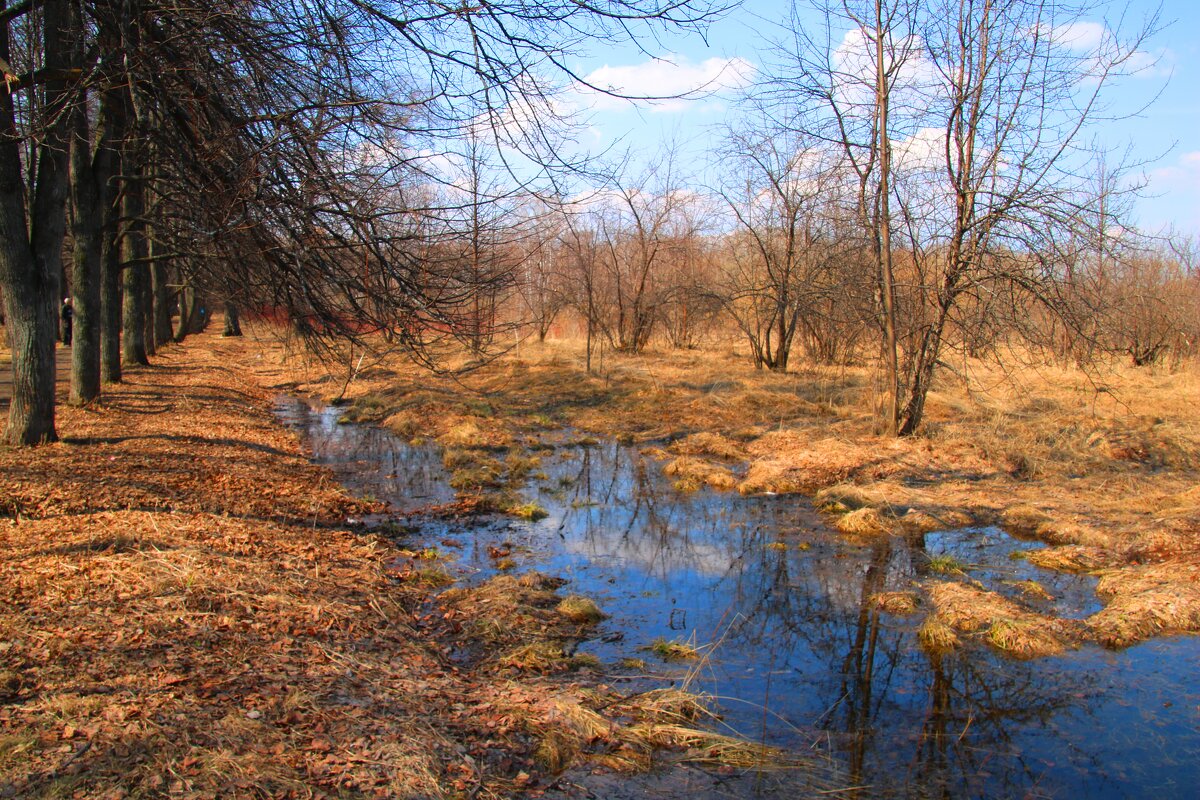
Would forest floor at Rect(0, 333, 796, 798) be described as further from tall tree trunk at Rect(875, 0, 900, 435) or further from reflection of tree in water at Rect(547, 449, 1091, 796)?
tall tree trunk at Rect(875, 0, 900, 435)

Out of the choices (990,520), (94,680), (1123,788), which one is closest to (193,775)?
(94,680)

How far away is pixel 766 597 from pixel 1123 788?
3.22 metres

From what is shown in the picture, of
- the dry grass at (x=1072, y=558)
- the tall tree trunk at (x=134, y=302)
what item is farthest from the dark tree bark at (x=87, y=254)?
the dry grass at (x=1072, y=558)

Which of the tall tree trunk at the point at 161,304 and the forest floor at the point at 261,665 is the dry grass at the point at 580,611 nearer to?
the forest floor at the point at 261,665

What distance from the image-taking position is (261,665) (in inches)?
184

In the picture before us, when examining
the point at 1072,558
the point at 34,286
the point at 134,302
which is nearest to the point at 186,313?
the point at 134,302

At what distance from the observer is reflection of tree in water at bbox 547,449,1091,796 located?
4.70 meters

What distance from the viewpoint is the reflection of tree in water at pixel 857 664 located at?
15.4 feet

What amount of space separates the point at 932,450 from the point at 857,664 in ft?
24.5

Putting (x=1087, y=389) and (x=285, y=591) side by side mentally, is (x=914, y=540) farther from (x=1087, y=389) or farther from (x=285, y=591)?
(x=1087, y=389)

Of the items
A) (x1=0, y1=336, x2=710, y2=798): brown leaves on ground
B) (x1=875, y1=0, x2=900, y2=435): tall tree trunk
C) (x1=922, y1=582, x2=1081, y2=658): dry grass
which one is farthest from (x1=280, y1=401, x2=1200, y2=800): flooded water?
(x1=875, y1=0, x2=900, y2=435): tall tree trunk

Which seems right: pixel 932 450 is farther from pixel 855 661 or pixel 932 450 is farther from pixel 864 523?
pixel 855 661

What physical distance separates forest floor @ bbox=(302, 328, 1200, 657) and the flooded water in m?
0.38

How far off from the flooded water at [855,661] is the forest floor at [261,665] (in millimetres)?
553
